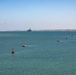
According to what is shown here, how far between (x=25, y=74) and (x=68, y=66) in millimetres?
15680

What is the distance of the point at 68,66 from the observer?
73250mm

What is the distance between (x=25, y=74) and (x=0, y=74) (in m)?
6.34

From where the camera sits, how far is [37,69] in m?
68.8

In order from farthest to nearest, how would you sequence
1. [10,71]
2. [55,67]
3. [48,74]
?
[55,67]
[10,71]
[48,74]

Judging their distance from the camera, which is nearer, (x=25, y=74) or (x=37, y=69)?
(x=25, y=74)

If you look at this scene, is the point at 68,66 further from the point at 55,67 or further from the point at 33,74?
the point at 33,74

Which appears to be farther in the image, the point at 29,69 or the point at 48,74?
the point at 29,69

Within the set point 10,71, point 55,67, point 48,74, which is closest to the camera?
point 48,74

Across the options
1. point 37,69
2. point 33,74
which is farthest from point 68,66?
point 33,74

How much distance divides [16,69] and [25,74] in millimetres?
6594

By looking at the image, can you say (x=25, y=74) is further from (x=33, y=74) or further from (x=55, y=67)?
(x=55, y=67)

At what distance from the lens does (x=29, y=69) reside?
6906 cm

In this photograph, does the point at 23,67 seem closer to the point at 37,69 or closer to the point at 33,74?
the point at 37,69

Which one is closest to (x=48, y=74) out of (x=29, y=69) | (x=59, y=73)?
(x=59, y=73)
